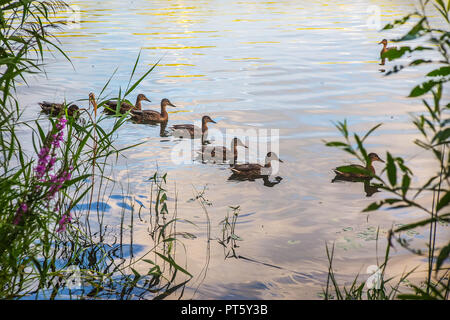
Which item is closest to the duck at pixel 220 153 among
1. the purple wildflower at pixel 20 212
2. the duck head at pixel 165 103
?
the duck head at pixel 165 103

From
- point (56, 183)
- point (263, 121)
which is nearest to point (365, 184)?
point (263, 121)

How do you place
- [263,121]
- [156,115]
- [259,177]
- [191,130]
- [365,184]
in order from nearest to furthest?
1. [365,184]
2. [259,177]
3. [191,130]
4. [263,121]
5. [156,115]

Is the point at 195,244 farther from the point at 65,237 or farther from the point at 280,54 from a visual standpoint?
the point at 280,54

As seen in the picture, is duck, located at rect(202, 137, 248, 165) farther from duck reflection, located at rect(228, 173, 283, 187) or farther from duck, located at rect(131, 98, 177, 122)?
duck, located at rect(131, 98, 177, 122)

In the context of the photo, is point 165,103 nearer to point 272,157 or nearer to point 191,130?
point 191,130

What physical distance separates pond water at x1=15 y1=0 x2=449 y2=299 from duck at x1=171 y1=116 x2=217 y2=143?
48cm

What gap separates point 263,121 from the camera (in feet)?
36.5

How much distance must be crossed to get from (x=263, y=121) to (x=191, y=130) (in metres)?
1.46

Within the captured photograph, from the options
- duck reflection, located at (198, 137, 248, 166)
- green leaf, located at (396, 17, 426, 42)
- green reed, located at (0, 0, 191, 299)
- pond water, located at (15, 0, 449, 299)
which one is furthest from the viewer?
duck reflection, located at (198, 137, 248, 166)

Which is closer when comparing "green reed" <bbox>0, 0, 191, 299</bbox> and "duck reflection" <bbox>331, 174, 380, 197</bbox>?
"green reed" <bbox>0, 0, 191, 299</bbox>

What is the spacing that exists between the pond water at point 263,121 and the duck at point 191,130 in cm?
48

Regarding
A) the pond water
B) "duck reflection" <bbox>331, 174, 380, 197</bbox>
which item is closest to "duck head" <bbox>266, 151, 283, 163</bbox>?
the pond water

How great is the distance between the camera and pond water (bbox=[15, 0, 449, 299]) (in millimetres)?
5906

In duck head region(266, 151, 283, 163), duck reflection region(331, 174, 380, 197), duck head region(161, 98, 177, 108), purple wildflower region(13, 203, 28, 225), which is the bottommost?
duck reflection region(331, 174, 380, 197)
